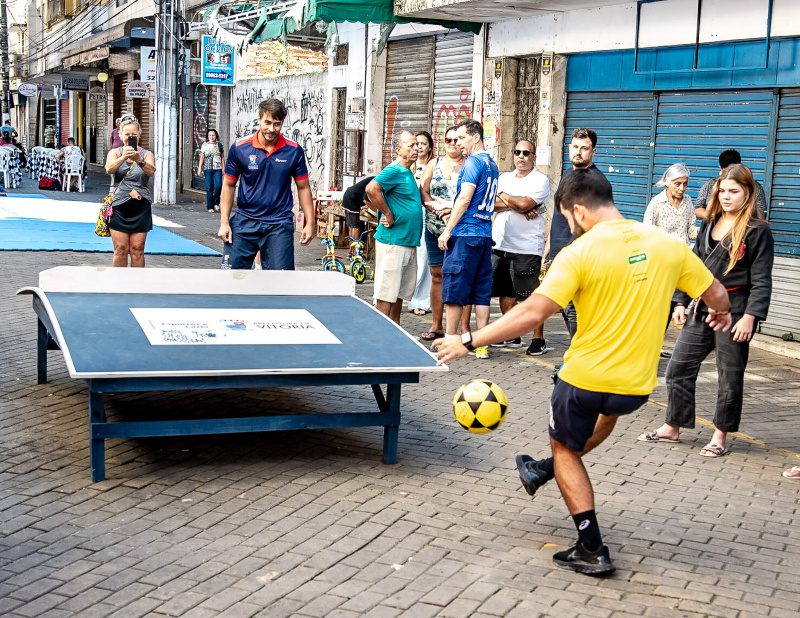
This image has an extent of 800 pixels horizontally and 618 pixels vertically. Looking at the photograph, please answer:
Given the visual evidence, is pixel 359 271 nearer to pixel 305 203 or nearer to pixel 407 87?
Answer: pixel 305 203

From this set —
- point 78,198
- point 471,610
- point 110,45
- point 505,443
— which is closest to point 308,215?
point 505,443

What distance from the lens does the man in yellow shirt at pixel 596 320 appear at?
173 inches

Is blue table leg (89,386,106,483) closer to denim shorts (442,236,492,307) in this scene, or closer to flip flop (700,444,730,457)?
flip flop (700,444,730,457)

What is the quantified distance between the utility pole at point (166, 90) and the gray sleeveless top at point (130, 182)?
49.4ft

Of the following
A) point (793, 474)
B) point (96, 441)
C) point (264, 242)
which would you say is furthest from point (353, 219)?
point (96, 441)

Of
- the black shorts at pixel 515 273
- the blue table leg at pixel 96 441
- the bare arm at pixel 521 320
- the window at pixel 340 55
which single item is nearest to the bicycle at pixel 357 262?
the black shorts at pixel 515 273

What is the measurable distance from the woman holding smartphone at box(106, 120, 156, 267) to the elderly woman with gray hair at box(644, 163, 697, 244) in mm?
4831

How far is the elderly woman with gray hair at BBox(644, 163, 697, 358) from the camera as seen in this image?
9.10 m

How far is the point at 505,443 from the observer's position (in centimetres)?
675

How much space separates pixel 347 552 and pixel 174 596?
85cm

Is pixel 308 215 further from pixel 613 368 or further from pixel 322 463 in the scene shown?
pixel 613 368

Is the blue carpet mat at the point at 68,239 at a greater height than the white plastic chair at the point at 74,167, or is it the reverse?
the white plastic chair at the point at 74,167

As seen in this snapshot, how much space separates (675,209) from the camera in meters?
9.20

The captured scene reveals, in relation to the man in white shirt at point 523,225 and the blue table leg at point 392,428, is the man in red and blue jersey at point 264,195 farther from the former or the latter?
the blue table leg at point 392,428
